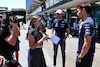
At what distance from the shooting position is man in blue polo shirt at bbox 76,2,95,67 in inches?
92.9

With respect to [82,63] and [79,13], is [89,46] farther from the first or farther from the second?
[79,13]

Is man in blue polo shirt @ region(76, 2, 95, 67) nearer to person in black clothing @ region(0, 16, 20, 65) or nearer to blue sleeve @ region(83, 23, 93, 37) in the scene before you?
blue sleeve @ region(83, 23, 93, 37)

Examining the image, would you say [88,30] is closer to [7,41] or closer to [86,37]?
[86,37]

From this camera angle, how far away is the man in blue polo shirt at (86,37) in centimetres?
236

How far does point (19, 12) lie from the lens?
2193 millimetres

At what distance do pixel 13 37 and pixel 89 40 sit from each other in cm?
129

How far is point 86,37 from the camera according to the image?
7.74 ft

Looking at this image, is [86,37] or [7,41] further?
[86,37]

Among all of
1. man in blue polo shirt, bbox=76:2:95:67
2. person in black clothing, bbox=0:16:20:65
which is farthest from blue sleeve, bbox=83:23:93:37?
person in black clothing, bbox=0:16:20:65

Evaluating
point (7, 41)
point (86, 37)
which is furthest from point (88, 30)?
point (7, 41)

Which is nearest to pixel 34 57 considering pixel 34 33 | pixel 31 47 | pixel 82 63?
pixel 31 47

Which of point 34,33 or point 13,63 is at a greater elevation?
point 34,33

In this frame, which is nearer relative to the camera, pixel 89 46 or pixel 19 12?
pixel 19 12

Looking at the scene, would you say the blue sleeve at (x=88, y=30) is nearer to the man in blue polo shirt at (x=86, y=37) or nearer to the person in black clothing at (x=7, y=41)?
the man in blue polo shirt at (x=86, y=37)
